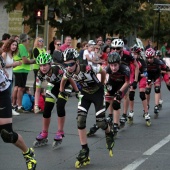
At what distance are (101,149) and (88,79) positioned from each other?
1.62 m

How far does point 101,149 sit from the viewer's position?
11.6 m

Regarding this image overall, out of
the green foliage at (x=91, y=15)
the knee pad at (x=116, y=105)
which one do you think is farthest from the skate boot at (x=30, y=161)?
the green foliage at (x=91, y=15)

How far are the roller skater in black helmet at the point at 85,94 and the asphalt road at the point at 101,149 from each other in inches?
11.5

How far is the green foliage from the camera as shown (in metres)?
28.7

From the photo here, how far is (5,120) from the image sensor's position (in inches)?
360

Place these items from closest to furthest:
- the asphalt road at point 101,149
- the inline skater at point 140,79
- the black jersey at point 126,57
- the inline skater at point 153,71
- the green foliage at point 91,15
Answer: the asphalt road at point 101,149
the black jersey at point 126,57
the inline skater at point 140,79
the inline skater at point 153,71
the green foliage at point 91,15

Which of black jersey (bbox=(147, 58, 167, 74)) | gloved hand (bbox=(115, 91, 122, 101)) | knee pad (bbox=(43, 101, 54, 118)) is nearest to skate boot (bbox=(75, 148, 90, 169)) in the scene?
knee pad (bbox=(43, 101, 54, 118))

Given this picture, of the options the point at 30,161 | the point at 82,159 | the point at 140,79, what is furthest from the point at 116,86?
the point at 30,161

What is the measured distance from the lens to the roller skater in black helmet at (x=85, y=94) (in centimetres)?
1015

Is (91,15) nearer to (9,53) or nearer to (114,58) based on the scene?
(9,53)

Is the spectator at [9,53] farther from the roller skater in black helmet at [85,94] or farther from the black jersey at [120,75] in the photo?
the roller skater in black helmet at [85,94]

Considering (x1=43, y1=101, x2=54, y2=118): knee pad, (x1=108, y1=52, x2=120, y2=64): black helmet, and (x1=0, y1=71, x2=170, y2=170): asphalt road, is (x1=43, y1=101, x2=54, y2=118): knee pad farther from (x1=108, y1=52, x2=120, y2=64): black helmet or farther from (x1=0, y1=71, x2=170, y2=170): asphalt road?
(x1=108, y1=52, x2=120, y2=64): black helmet

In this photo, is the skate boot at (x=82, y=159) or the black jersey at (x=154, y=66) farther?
the black jersey at (x=154, y=66)

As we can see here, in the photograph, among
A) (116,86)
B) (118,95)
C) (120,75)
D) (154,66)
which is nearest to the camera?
(118,95)
